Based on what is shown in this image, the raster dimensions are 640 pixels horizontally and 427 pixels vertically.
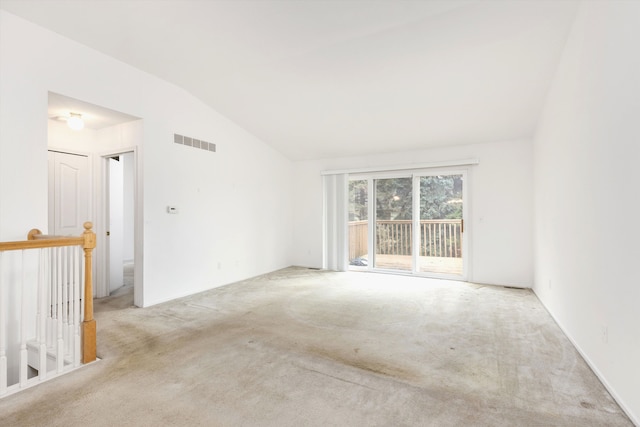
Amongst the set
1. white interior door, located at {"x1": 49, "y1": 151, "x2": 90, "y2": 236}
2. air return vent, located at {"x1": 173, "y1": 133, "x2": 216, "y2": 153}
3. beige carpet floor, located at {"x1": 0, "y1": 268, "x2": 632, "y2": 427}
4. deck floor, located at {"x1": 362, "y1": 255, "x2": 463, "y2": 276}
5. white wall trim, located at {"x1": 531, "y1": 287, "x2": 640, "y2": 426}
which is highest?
air return vent, located at {"x1": 173, "y1": 133, "x2": 216, "y2": 153}

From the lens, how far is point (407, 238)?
18.9 ft

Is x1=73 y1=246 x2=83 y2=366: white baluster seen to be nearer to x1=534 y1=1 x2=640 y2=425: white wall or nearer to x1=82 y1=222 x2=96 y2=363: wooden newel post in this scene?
x1=82 y1=222 x2=96 y2=363: wooden newel post

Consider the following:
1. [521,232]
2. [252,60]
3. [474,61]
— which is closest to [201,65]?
[252,60]

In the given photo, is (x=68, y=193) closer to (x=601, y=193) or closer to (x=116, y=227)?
(x=116, y=227)

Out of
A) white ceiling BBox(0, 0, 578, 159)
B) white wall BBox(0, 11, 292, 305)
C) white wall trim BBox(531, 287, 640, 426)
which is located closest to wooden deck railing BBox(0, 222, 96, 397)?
white wall BBox(0, 11, 292, 305)

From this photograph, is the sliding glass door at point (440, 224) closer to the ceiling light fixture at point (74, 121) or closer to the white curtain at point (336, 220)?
the white curtain at point (336, 220)

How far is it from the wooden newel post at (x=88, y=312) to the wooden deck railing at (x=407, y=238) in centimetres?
459

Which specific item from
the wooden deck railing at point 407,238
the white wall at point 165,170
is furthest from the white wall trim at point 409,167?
the white wall at point 165,170

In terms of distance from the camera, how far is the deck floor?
5478 millimetres

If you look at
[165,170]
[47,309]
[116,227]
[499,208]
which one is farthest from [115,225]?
[499,208]

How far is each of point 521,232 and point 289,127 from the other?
4160 millimetres

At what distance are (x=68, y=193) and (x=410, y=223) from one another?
212 inches

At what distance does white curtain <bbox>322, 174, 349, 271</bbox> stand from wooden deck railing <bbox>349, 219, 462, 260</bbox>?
7.8 inches

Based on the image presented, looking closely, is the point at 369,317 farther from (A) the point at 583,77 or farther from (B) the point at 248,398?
(A) the point at 583,77
